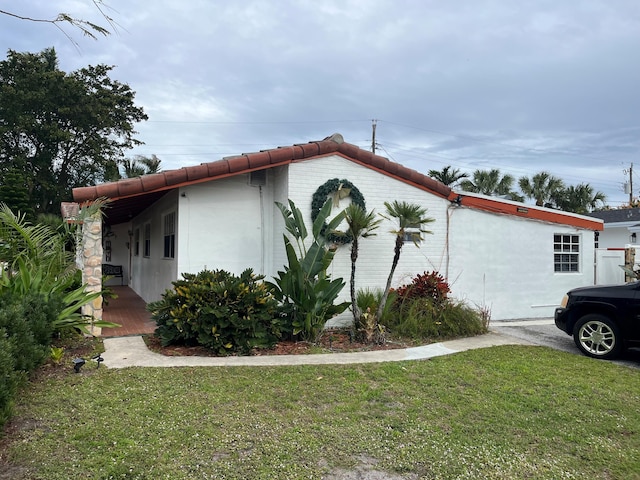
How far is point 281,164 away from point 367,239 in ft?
8.22

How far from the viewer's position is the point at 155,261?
12.7 m

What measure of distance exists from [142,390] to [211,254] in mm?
4555

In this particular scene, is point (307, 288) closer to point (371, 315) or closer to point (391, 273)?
point (371, 315)

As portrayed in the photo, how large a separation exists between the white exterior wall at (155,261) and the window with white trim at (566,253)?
32.5 feet

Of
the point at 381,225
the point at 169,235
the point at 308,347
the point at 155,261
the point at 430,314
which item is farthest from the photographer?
the point at 155,261

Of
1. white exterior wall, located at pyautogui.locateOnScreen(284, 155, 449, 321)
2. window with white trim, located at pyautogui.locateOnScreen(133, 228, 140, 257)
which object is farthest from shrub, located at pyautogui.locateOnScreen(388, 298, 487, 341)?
window with white trim, located at pyautogui.locateOnScreen(133, 228, 140, 257)

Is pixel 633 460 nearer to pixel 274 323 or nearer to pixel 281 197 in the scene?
pixel 274 323

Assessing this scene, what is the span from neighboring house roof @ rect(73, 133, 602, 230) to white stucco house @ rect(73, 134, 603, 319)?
2cm

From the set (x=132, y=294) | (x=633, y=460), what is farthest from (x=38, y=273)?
(x=132, y=294)

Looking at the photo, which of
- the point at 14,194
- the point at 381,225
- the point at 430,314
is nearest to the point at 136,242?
the point at 14,194

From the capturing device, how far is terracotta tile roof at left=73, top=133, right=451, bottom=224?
802 centimetres

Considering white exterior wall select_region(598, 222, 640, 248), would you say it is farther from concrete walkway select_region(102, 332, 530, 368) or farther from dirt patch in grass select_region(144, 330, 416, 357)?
dirt patch in grass select_region(144, 330, 416, 357)

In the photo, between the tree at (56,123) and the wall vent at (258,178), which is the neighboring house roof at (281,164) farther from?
the tree at (56,123)

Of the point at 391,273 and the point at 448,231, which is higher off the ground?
the point at 448,231
